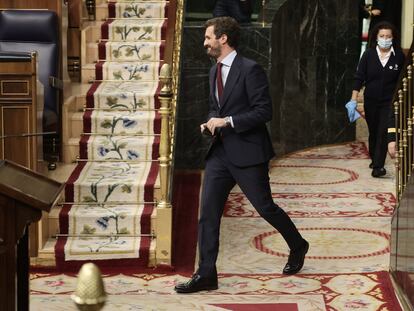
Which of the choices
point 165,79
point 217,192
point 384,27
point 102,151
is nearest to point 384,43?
point 384,27

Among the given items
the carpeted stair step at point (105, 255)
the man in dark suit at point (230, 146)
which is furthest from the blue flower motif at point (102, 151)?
the man in dark suit at point (230, 146)

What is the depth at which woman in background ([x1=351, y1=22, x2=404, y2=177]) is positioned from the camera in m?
10.0

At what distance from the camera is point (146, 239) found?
762 centimetres

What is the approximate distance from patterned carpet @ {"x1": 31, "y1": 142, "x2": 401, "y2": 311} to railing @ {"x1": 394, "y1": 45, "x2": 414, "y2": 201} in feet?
2.17

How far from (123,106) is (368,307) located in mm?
3332

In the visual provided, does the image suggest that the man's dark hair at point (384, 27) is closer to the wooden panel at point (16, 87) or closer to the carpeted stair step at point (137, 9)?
the carpeted stair step at point (137, 9)

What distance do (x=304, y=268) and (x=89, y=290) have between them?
4.73 m

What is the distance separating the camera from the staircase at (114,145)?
755 centimetres

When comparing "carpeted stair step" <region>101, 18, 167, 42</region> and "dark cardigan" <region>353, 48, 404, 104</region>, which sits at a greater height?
"carpeted stair step" <region>101, 18, 167, 42</region>

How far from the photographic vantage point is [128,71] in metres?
9.60

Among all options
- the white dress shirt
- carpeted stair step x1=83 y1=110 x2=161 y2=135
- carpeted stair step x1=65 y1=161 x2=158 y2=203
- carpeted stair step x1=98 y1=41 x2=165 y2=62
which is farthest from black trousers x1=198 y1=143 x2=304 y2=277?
carpeted stair step x1=98 y1=41 x2=165 y2=62

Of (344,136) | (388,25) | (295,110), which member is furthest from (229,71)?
(344,136)

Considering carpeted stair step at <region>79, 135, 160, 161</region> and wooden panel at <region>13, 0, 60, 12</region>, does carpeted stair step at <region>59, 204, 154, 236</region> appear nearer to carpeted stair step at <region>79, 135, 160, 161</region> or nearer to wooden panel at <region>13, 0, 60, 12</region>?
carpeted stair step at <region>79, 135, 160, 161</region>

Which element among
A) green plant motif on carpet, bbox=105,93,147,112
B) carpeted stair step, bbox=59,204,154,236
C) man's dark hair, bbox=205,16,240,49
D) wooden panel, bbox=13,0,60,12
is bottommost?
carpeted stair step, bbox=59,204,154,236
